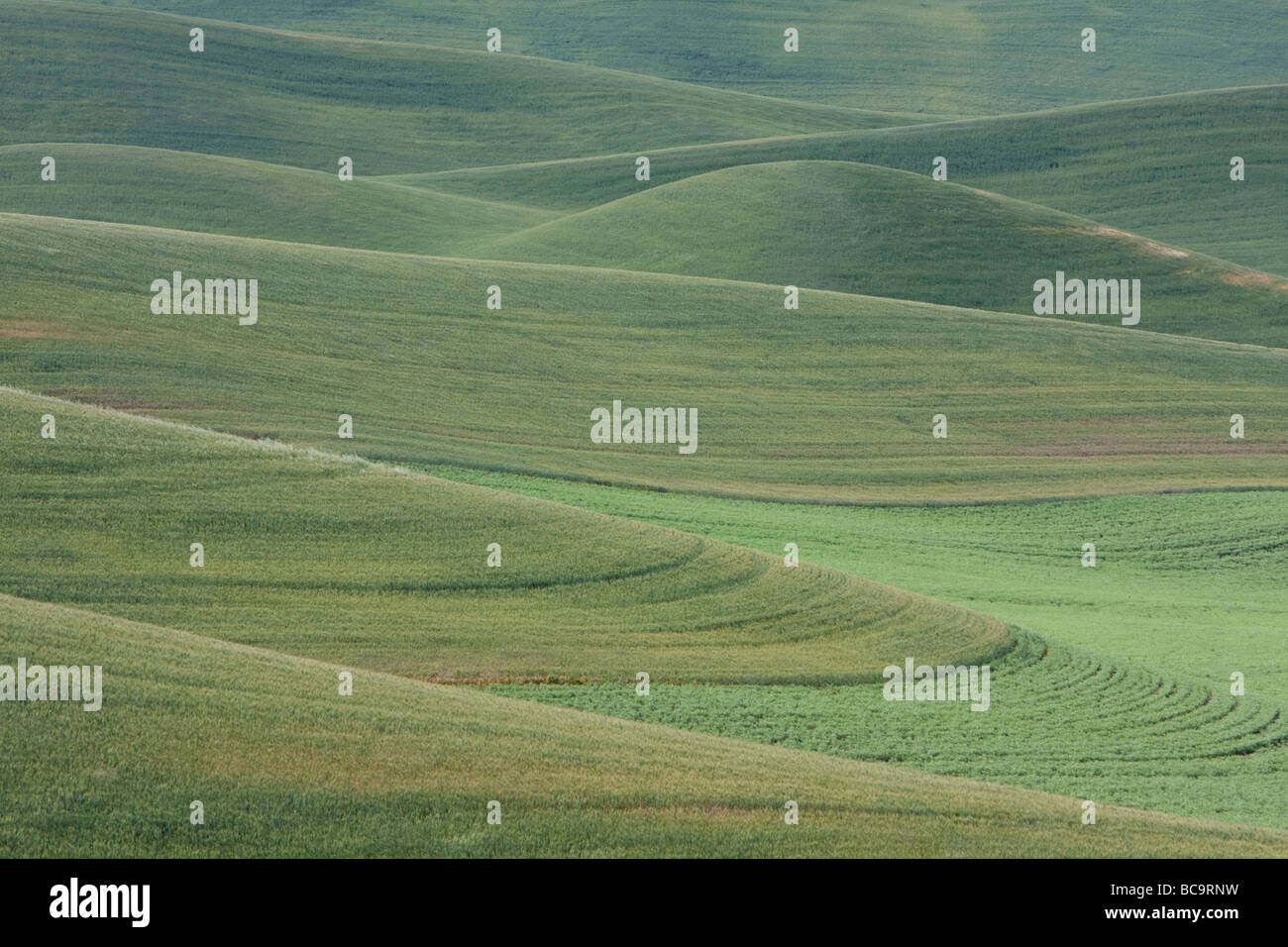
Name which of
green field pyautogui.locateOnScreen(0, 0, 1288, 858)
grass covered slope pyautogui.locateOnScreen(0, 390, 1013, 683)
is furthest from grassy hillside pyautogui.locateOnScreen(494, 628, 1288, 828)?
grass covered slope pyautogui.locateOnScreen(0, 390, 1013, 683)

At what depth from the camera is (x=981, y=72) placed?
399 ft

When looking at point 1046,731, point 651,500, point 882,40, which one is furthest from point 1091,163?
point 1046,731

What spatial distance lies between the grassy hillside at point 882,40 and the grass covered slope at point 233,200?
55.5 meters

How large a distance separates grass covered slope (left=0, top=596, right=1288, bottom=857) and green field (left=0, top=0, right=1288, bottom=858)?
60mm

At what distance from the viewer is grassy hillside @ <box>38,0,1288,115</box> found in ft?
396

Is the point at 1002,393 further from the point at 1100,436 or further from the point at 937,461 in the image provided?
the point at 937,461

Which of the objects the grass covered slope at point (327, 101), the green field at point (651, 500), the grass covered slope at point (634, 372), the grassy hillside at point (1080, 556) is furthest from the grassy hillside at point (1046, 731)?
the grass covered slope at point (327, 101)

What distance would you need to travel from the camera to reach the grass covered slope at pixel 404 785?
12.0m

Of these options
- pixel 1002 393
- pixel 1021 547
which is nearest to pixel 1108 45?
pixel 1002 393

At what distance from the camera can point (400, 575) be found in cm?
2105

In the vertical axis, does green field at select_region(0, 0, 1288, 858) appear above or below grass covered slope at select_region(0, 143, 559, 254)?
below

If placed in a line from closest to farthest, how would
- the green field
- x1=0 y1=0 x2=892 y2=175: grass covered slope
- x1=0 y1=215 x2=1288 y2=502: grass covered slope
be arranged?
the green field → x1=0 y1=215 x2=1288 y2=502: grass covered slope → x1=0 y1=0 x2=892 y2=175: grass covered slope

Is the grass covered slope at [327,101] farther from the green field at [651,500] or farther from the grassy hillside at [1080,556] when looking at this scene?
the grassy hillside at [1080,556]

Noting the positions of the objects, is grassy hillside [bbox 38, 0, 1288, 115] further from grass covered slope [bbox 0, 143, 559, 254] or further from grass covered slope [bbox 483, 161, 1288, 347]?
grass covered slope [bbox 0, 143, 559, 254]
